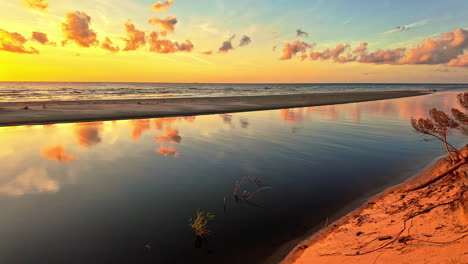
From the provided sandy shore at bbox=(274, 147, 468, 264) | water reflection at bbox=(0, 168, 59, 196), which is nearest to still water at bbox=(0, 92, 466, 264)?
water reflection at bbox=(0, 168, 59, 196)

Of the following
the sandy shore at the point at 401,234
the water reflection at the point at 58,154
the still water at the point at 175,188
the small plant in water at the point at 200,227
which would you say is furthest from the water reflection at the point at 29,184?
the sandy shore at the point at 401,234

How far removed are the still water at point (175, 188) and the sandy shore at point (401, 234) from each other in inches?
39.6

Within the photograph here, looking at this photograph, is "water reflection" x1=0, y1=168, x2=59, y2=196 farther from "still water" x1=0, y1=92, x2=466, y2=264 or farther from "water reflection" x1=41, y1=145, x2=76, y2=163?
"water reflection" x1=41, y1=145, x2=76, y2=163

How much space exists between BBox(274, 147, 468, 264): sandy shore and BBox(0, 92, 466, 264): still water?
3.30ft

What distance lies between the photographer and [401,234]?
4.89m

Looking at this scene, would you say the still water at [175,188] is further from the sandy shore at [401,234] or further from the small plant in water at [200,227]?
the sandy shore at [401,234]

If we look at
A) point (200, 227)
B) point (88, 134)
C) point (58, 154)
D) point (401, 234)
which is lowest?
point (200, 227)

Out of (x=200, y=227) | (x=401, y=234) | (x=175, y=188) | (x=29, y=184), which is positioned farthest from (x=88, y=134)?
(x=401, y=234)

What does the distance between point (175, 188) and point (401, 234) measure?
6.86 m

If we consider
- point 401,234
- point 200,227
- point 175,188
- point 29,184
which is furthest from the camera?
point 29,184

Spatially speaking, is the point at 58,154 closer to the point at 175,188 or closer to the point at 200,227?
the point at 175,188

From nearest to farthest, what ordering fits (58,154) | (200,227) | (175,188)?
(200,227), (175,188), (58,154)

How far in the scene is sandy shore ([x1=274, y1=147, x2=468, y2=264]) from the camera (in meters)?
4.18

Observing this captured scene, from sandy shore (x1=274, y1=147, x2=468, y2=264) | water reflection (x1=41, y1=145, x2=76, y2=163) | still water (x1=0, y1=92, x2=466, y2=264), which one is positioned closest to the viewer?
sandy shore (x1=274, y1=147, x2=468, y2=264)
